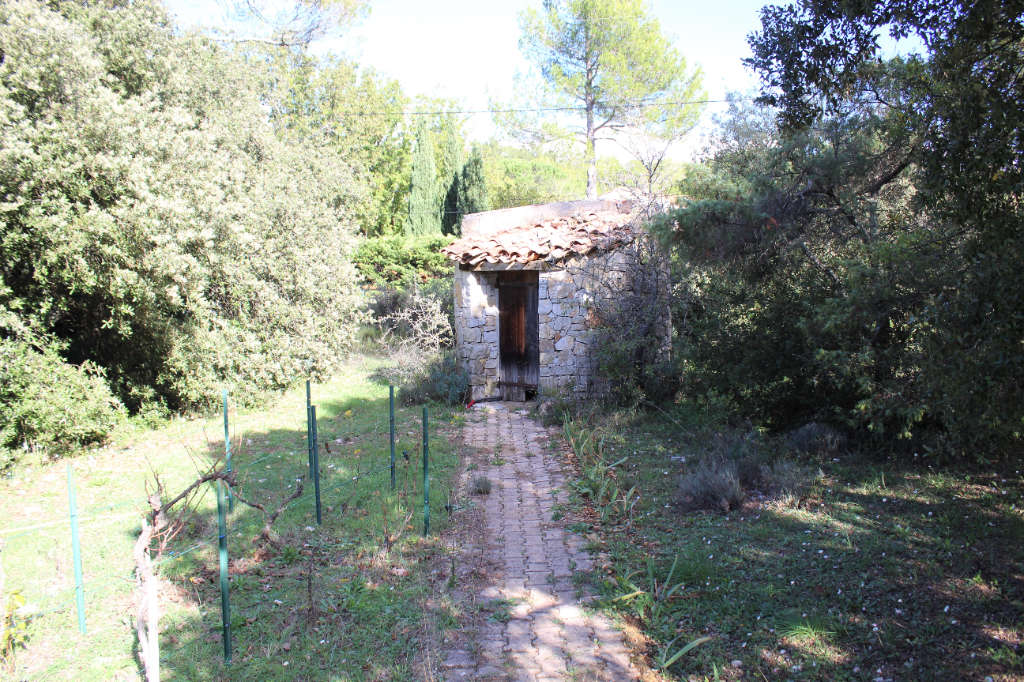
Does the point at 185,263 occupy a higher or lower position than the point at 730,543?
higher

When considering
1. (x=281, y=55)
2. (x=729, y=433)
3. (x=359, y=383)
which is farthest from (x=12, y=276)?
(x=281, y=55)

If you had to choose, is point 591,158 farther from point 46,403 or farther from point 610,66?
point 46,403

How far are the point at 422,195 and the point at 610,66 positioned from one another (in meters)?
8.53

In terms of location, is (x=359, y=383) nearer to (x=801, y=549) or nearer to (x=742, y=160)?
(x=742, y=160)

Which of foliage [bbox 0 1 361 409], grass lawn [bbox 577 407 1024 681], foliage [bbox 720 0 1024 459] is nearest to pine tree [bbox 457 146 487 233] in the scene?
foliage [bbox 0 1 361 409]

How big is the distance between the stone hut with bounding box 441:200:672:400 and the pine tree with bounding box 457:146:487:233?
12962 millimetres

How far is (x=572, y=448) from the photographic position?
8.45m

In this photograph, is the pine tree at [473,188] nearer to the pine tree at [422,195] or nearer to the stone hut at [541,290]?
the pine tree at [422,195]

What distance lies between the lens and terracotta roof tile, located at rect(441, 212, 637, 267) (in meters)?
10.5

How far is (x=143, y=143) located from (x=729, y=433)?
327 inches

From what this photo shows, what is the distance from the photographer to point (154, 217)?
8.11m

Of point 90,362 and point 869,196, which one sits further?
point 90,362

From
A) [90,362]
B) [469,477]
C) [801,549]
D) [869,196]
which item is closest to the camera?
[801,549]

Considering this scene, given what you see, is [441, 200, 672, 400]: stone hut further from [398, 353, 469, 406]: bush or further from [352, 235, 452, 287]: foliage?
[352, 235, 452, 287]: foliage
